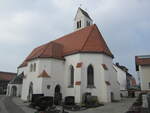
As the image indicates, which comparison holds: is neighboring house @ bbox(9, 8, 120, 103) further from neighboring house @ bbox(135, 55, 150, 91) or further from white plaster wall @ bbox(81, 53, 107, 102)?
neighboring house @ bbox(135, 55, 150, 91)

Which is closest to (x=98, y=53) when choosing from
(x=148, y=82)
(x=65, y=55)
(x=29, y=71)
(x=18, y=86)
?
(x=65, y=55)

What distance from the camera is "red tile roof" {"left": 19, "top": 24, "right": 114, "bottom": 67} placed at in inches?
1108

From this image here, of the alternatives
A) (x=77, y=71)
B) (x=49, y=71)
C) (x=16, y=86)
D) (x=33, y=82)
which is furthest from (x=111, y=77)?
(x=16, y=86)

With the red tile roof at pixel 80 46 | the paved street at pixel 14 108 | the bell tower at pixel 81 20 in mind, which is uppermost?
the bell tower at pixel 81 20

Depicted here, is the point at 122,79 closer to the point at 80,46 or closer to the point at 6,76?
the point at 80,46

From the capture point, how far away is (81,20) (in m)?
41.1

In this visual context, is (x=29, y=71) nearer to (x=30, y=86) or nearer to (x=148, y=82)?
(x=30, y=86)

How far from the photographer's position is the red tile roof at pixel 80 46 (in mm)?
28141

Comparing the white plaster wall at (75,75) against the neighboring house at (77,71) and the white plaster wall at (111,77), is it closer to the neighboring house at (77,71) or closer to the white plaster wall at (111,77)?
the neighboring house at (77,71)

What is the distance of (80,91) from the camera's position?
25359 millimetres

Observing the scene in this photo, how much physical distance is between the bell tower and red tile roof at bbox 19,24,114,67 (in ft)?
25.0

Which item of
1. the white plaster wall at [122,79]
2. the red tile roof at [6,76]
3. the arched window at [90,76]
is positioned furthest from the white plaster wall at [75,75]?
the red tile roof at [6,76]

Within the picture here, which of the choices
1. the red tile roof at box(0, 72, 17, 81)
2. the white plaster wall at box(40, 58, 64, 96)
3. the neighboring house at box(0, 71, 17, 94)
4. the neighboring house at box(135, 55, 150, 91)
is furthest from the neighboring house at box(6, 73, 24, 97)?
the neighboring house at box(135, 55, 150, 91)

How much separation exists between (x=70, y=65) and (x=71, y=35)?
8.10 m
